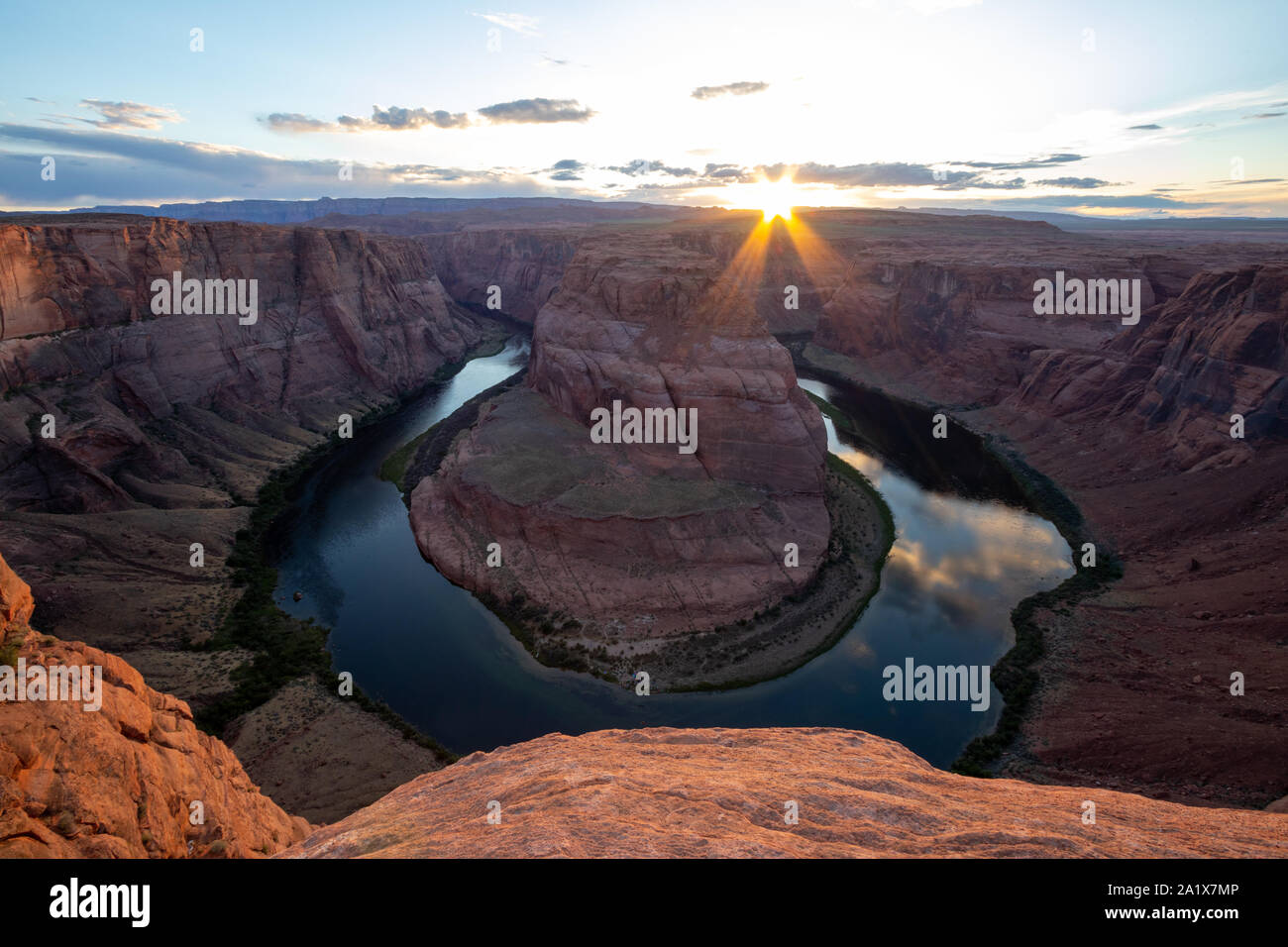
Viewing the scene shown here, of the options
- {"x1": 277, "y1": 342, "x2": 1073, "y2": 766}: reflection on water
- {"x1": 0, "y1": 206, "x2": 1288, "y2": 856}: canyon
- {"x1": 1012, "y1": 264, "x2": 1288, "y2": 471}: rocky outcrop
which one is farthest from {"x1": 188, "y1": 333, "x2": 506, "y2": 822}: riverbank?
{"x1": 1012, "y1": 264, "x2": 1288, "y2": 471}: rocky outcrop

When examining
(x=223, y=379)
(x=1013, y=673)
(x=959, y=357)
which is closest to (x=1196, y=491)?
(x=1013, y=673)

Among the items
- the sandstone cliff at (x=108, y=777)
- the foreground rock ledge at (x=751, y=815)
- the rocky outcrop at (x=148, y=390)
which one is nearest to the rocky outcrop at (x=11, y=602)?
the sandstone cliff at (x=108, y=777)

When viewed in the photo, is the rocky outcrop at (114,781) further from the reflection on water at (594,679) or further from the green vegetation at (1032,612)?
the green vegetation at (1032,612)

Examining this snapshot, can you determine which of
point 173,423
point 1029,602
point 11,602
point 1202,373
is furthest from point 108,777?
point 1202,373

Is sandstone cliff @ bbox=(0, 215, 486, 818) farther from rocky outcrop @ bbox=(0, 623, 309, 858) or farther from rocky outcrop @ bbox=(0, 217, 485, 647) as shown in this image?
rocky outcrop @ bbox=(0, 623, 309, 858)
